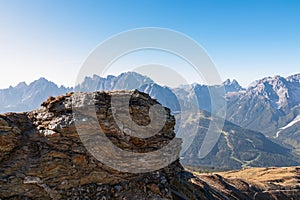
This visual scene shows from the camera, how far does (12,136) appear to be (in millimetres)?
29594

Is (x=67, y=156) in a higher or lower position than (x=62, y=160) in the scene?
higher

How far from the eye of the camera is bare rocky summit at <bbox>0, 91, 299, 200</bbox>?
28703mm

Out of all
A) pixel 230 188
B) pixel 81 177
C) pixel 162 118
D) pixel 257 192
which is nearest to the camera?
pixel 81 177

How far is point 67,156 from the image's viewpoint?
101 feet

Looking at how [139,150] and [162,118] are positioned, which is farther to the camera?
[162,118]

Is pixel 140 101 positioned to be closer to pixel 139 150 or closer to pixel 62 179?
pixel 139 150

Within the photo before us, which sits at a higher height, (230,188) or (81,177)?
(81,177)

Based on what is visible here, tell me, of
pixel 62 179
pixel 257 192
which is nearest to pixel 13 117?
pixel 62 179

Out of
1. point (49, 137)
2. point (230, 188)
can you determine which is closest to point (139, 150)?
point (49, 137)

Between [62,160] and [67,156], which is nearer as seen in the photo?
[62,160]

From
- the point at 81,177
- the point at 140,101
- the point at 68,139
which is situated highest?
the point at 140,101

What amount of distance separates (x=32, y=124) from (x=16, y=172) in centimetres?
600

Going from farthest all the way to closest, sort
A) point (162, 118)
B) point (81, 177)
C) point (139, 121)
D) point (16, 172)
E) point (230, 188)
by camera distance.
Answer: point (230, 188)
point (162, 118)
point (139, 121)
point (81, 177)
point (16, 172)

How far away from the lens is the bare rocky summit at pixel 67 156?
2870cm
